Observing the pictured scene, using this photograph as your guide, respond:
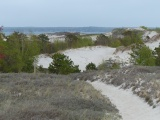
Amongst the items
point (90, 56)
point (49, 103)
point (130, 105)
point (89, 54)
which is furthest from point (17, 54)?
point (89, 54)

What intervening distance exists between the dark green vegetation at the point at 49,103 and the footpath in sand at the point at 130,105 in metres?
0.77

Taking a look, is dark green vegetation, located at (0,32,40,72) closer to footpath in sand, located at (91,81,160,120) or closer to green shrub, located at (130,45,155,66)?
green shrub, located at (130,45,155,66)

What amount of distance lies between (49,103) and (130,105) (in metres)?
5.28

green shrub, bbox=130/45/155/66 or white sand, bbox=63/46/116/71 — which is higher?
green shrub, bbox=130/45/155/66

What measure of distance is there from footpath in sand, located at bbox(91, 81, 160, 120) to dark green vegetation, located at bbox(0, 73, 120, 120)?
768mm

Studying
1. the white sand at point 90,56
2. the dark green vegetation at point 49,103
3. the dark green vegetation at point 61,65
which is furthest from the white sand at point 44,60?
the dark green vegetation at point 49,103

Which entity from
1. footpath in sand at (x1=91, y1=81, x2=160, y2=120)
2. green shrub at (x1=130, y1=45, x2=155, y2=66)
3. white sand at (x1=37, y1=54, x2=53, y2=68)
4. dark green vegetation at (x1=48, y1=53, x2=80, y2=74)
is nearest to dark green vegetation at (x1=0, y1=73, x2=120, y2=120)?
footpath in sand at (x1=91, y1=81, x2=160, y2=120)

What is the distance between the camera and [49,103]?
15.5 m

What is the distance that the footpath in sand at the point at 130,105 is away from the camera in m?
15.7

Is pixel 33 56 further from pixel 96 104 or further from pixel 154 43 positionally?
pixel 154 43

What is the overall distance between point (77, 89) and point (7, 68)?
18.6 m

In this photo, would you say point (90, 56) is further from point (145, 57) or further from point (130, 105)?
point (130, 105)

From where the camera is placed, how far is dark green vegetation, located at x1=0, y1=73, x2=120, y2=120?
510 inches

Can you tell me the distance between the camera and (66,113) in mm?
13344
